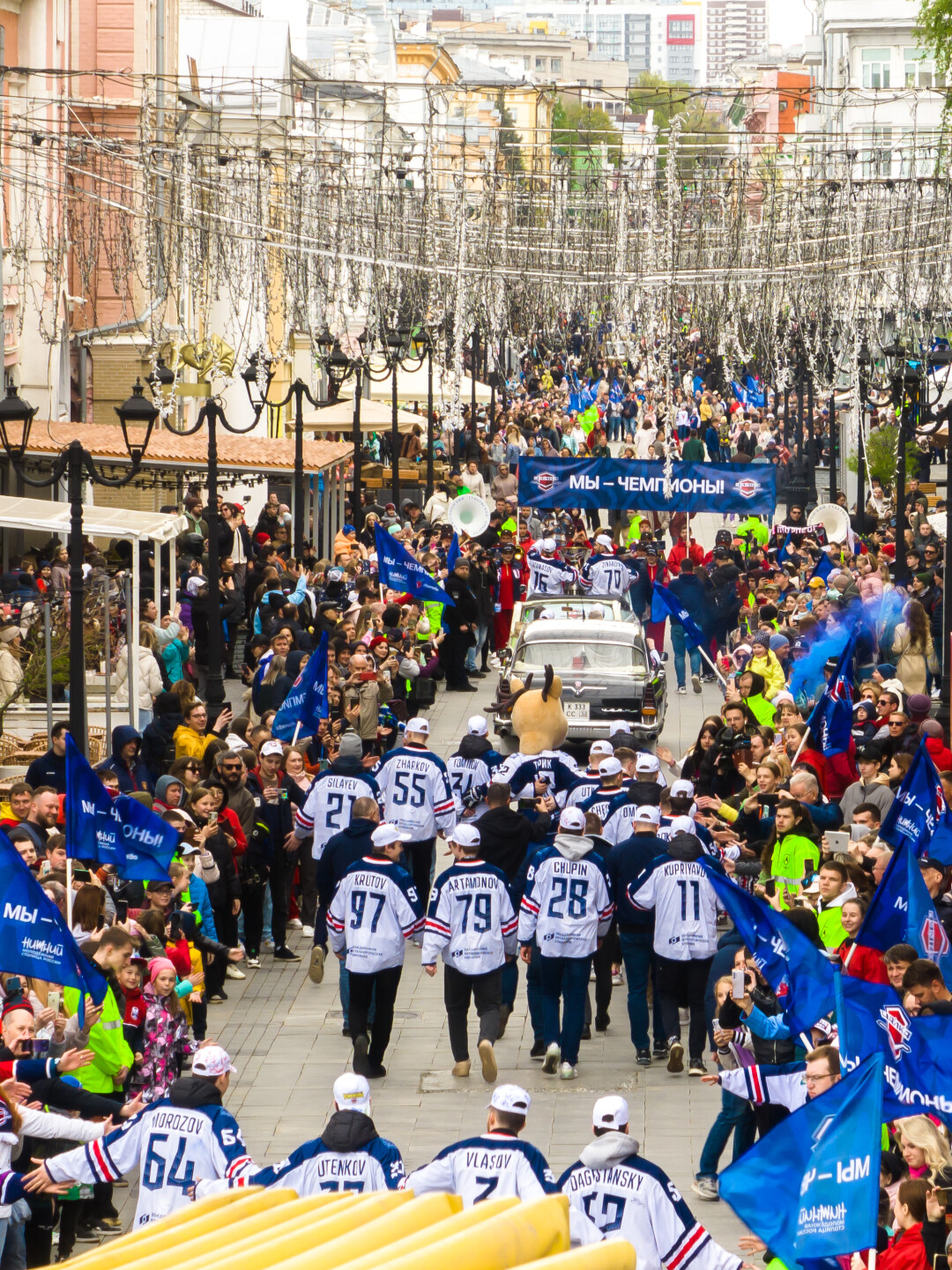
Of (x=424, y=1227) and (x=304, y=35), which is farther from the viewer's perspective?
(x=304, y=35)

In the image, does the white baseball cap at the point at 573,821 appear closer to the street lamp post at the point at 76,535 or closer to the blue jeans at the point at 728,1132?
the blue jeans at the point at 728,1132

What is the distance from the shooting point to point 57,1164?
8781mm

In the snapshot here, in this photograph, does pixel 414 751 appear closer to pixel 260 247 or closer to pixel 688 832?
pixel 688 832

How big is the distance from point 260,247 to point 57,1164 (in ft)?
85.1

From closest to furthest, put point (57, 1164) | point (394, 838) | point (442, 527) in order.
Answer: point (57, 1164)
point (394, 838)
point (442, 527)

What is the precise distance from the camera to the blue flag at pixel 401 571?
23.3m

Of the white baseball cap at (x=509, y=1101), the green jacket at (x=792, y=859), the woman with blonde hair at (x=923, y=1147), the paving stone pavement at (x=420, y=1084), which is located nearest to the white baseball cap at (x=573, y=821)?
the green jacket at (x=792, y=859)

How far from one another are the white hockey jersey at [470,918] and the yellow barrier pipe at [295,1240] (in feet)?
20.6

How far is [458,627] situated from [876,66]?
2719 inches

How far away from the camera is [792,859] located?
43.7 feet

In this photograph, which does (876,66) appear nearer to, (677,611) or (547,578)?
(547,578)

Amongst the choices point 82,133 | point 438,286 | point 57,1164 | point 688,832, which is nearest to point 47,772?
point 688,832

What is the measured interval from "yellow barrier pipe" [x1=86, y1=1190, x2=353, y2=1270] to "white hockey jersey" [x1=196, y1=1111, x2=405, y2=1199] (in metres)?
1.65

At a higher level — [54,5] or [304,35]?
[304,35]
